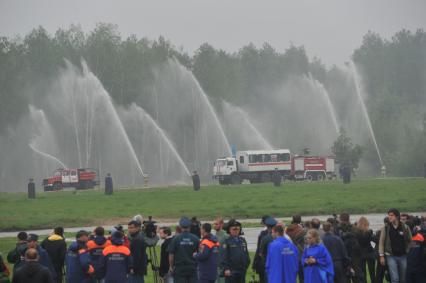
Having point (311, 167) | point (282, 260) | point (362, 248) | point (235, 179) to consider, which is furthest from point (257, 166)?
point (282, 260)

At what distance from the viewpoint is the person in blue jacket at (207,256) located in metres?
19.7

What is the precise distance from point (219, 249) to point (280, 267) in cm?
253

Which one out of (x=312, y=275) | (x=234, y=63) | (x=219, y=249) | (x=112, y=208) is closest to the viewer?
(x=312, y=275)

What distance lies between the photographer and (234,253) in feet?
66.0

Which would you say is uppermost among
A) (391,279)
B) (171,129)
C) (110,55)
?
(110,55)

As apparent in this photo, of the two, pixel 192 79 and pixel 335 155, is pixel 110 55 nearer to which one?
pixel 192 79

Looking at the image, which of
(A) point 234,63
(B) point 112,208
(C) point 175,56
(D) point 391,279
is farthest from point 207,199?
(A) point 234,63

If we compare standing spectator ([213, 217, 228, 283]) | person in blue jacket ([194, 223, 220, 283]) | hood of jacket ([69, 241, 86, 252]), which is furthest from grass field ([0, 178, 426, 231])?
person in blue jacket ([194, 223, 220, 283])

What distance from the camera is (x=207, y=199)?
57.8 m

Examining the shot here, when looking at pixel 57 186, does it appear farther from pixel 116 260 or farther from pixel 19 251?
pixel 116 260

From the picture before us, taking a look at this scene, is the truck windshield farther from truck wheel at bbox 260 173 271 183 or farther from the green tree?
the green tree

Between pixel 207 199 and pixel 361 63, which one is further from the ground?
pixel 361 63

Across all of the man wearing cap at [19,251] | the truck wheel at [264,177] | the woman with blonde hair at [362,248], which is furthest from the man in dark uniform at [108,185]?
the man wearing cap at [19,251]

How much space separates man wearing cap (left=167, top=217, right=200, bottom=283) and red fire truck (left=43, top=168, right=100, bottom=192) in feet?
250
